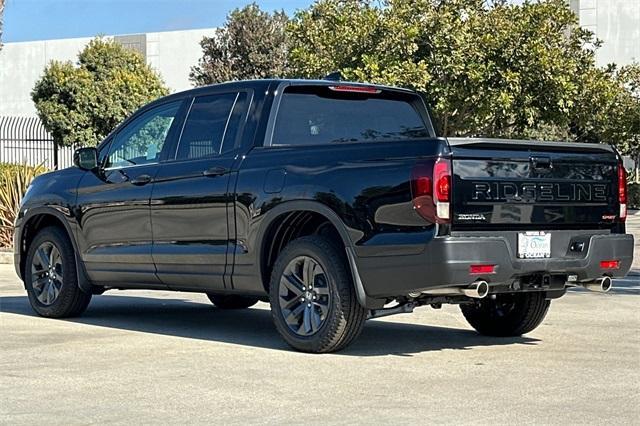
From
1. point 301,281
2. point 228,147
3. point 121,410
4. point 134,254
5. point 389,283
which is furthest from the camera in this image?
point 134,254

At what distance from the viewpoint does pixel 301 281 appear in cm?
860

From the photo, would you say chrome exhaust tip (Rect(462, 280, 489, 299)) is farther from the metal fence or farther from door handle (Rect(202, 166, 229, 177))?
the metal fence

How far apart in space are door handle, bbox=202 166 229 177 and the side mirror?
5.18 ft

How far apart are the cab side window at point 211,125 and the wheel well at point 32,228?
199 cm

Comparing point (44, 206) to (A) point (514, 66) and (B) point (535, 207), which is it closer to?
(B) point (535, 207)

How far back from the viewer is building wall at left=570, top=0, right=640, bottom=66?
5081cm

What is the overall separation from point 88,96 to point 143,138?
34.6 metres

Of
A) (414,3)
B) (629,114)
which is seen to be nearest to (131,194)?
(414,3)

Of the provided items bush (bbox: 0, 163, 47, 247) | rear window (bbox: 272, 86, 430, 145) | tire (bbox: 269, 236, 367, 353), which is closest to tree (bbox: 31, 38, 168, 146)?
bush (bbox: 0, 163, 47, 247)

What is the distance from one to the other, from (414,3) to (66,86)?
19348 millimetres

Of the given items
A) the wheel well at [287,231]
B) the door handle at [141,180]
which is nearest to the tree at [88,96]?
the door handle at [141,180]

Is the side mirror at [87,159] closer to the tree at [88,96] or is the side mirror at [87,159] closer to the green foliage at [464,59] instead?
the green foliage at [464,59]

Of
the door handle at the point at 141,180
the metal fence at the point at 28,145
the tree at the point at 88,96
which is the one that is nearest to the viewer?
the door handle at the point at 141,180

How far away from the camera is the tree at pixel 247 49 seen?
159 feet
